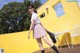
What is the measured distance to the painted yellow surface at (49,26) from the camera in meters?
11.6

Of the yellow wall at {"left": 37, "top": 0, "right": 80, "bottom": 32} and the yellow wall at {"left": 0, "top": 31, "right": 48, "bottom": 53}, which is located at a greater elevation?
the yellow wall at {"left": 37, "top": 0, "right": 80, "bottom": 32}

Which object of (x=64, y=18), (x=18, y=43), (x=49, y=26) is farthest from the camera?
(x=18, y=43)

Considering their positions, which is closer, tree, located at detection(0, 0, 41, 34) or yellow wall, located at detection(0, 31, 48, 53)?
yellow wall, located at detection(0, 31, 48, 53)

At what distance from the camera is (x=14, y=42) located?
1488 centimetres

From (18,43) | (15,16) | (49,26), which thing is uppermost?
(15,16)

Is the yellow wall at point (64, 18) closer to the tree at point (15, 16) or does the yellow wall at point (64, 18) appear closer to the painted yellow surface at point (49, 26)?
the painted yellow surface at point (49, 26)

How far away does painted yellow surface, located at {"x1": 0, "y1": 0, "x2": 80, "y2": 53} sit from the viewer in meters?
11.6

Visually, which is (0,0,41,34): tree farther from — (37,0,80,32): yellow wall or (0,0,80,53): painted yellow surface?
(37,0,80,32): yellow wall

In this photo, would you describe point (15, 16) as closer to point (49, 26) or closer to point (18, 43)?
point (18, 43)

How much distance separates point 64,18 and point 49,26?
1.98m

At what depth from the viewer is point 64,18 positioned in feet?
39.9

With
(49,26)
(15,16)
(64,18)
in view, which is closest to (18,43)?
(49,26)

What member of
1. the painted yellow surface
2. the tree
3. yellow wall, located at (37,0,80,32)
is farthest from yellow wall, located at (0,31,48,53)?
the tree

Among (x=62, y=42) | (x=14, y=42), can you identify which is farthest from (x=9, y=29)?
(x=62, y=42)
